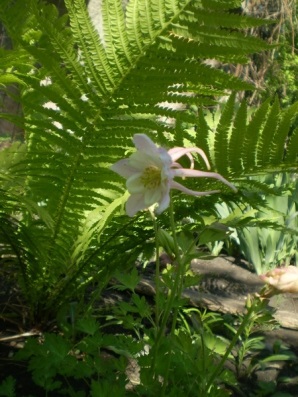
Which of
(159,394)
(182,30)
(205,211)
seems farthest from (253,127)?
(159,394)

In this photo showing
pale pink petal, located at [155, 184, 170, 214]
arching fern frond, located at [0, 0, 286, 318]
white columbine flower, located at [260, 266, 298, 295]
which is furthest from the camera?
arching fern frond, located at [0, 0, 286, 318]

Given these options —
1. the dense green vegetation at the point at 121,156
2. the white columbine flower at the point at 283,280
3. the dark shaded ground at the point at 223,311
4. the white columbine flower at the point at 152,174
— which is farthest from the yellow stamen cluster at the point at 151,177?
the dark shaded ground at the point at 223,311

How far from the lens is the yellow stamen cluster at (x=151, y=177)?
94 cm

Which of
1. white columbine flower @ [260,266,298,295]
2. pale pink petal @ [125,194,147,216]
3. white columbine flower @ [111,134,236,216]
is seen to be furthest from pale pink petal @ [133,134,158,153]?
white columbine flower @ [260,266,298,295]

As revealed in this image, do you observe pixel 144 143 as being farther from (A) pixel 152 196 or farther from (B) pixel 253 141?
(B) pixel 253 141

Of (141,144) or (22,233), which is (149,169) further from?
(22,233)

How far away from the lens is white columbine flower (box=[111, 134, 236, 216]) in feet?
2.89

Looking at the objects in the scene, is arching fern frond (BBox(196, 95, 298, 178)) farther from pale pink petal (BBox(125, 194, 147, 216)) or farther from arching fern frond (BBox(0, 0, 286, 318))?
pale pink petal (BBox(125, 194, 147, 216))

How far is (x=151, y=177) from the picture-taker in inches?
37.2

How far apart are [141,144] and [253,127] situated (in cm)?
56

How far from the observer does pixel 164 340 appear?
1.36 metres

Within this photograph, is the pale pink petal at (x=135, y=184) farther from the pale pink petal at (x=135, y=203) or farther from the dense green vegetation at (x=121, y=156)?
the dense green vegetation at (x=121, y=156)

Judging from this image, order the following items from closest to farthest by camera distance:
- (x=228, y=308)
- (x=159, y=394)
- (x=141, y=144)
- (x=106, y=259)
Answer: (x=141, y=144)
(x=159, y=394)
(x=106, y=259)
(x=228, y=308)

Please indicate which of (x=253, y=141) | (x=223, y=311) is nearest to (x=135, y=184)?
(x=253, y=141)
